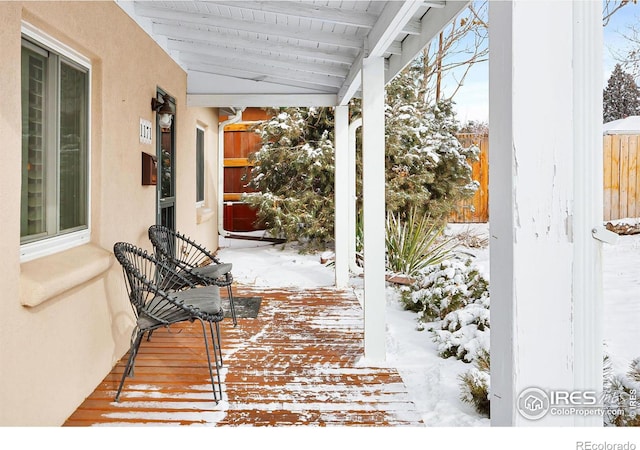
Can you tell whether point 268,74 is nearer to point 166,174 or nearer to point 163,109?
point 163,109

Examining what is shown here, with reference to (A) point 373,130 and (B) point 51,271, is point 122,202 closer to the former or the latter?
(B) point 51,271

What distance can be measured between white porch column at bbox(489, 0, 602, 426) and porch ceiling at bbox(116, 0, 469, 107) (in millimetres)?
1715

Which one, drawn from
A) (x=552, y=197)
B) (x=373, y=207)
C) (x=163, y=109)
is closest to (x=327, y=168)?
(x=163, y=109)

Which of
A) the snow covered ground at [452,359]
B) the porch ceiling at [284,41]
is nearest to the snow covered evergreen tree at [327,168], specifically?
the porch ceiling at [284,41]

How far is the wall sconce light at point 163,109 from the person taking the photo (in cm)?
462

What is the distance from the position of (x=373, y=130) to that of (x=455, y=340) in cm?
161

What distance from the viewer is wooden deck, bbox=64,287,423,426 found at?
2.77 m

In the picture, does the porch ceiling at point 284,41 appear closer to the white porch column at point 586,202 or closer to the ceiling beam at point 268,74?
the ceiling beam at point 268,74

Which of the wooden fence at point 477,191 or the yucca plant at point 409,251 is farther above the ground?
the wooden fence at point 477,191

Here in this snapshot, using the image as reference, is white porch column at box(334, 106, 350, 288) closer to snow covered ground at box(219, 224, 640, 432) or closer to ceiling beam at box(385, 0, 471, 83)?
snow covered ground at box(219, 224, 640, 432)

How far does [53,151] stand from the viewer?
2809mm

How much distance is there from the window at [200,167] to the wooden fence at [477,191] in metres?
4.52

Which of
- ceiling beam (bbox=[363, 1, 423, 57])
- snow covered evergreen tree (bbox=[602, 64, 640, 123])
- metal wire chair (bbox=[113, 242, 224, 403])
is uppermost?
ceiling beam (bbox=[363, 1, 423, 57])

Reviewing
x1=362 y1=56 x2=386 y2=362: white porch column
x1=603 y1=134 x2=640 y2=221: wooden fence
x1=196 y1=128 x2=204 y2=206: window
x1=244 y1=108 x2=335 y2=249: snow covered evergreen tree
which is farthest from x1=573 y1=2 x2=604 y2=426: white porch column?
x1=244 y1=108 x2=335 y2=249: snow covered evergreen tree
